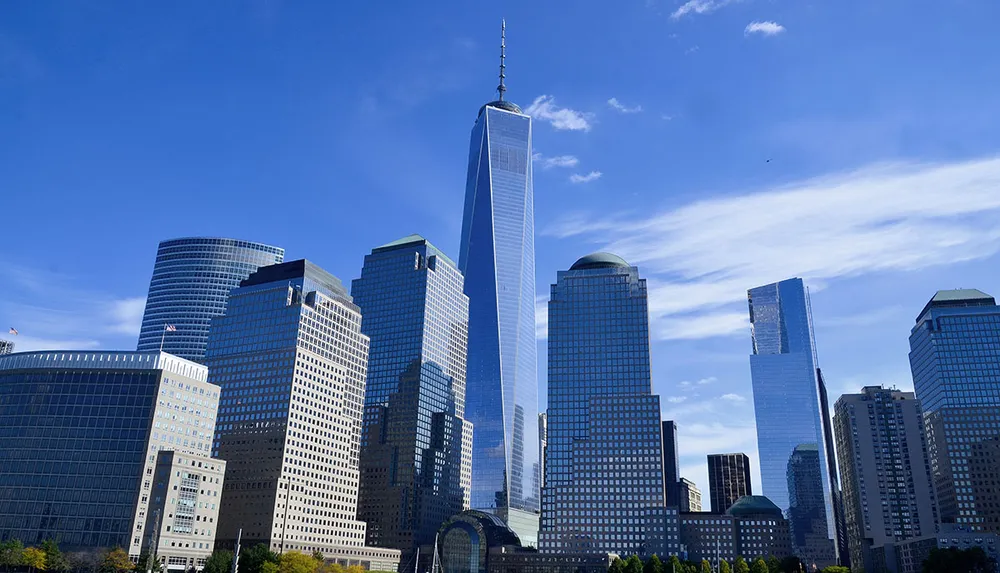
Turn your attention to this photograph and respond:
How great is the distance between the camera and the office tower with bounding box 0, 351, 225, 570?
175125mm

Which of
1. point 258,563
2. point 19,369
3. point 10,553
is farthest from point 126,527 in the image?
point 19,369

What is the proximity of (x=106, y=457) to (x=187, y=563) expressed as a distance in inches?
1220

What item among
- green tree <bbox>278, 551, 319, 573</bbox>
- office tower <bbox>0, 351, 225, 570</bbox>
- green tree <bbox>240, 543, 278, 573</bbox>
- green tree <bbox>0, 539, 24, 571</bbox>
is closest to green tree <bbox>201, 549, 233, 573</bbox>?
green tree <bbox>240, 543, 278, 573</bbox>

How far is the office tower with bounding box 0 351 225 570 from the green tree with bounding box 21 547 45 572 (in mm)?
9931

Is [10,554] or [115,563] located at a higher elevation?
[10,554]

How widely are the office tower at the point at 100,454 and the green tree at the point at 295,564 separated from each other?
98.8ft

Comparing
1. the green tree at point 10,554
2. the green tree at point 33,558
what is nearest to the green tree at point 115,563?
the green tree at point 33,558

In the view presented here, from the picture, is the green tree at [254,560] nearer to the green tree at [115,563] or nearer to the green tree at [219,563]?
the green tree at [219,563]

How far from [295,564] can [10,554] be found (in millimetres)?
57149

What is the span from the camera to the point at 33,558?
Result: 159 m

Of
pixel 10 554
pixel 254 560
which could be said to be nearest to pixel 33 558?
pixel 10 554

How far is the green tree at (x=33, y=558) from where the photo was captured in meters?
159

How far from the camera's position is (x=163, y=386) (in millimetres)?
186750

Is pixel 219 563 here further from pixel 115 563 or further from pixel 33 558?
pixel 33 558
